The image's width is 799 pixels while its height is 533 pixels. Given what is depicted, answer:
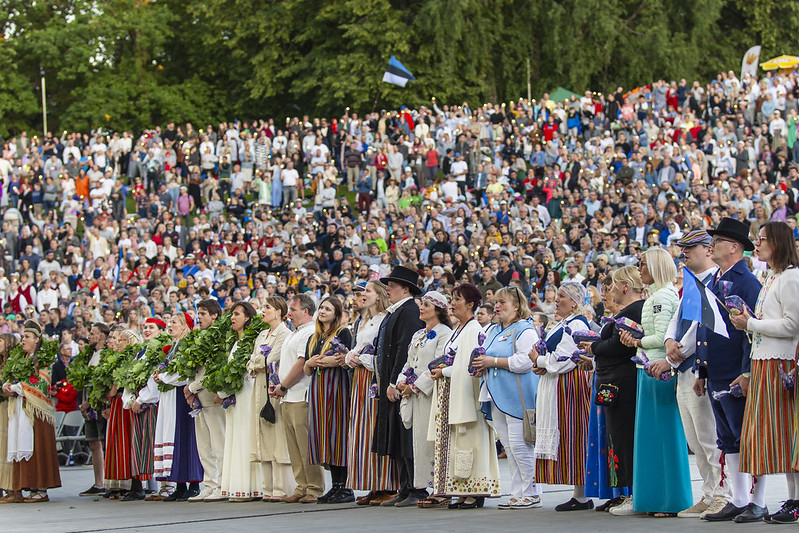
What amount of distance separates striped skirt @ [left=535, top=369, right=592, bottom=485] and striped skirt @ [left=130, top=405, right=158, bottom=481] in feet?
15.0

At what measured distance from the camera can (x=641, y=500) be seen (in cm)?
884

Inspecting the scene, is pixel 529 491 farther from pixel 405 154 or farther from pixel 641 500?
pixel 405 154

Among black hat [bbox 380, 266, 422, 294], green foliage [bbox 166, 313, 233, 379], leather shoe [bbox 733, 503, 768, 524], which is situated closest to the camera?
leather shoe [bbox 733, 503, 768, 524]

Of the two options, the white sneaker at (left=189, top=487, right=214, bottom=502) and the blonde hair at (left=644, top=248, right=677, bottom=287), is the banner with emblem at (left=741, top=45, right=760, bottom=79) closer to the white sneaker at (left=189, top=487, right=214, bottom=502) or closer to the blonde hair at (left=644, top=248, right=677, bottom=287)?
the white sneaker at (left=189, top=487, right=214, bottom=502)

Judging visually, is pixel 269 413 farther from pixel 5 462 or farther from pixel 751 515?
pixel 751 515

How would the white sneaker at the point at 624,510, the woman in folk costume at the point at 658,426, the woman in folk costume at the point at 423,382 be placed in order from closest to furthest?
1. the woman in folk costume at the point at 658,426
2. the white sneaker at the point at 624,510
3. the woman in folk costume at the point at 423,382

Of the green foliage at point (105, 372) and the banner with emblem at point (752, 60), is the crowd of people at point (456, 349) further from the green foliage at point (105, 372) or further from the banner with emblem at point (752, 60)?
the banner with emblem at point (752, 60)

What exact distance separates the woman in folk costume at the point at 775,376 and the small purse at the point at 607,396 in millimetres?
1222

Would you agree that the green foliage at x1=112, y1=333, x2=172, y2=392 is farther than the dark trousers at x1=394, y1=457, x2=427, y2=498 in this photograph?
Yes

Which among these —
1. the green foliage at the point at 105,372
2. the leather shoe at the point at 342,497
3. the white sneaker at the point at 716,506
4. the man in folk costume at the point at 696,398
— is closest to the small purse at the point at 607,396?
the man in folk costume at the point at 696,398

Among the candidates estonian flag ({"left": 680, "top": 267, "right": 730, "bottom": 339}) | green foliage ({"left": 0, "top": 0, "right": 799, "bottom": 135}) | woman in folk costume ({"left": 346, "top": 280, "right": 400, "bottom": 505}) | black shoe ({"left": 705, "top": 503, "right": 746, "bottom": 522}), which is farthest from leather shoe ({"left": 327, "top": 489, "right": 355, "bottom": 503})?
green foliage ({"left": 0, "top": 0, "right": 799, "bottom": 135})

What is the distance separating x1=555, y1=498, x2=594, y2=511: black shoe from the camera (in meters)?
9.67

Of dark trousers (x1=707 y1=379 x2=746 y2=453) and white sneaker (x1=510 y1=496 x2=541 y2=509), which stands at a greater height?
dark trousers (x1=707 y1=379 x2=746 y2=453)

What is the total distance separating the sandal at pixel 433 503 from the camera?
34.1 ft
